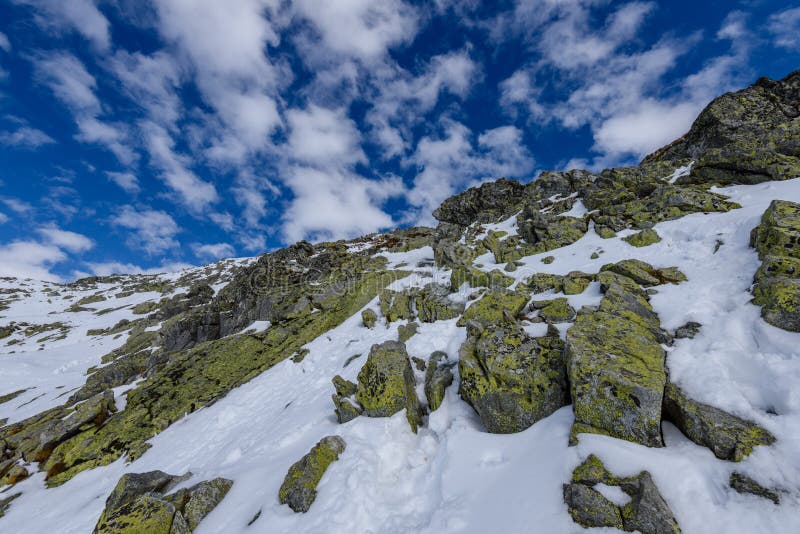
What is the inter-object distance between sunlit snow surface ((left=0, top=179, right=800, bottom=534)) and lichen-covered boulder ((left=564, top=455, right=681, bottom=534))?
8.2 inches

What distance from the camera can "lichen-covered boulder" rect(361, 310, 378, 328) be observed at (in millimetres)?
23197

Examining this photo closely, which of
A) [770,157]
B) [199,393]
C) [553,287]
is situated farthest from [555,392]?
[770,157]

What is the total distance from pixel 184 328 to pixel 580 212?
1835 inches

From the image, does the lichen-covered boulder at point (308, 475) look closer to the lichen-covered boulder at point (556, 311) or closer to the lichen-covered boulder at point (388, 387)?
the lichen-covered boulder at point (388, 387)

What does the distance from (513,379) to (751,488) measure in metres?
4.73

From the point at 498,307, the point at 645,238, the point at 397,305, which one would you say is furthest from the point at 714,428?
the point at 397,305

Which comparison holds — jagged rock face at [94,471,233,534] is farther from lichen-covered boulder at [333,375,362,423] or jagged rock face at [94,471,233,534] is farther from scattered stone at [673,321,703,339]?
scattered stone at [673,321,703,339]

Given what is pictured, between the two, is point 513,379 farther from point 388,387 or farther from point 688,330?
point 688,330

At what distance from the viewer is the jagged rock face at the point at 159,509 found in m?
8.11

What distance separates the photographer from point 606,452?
19.5 ft

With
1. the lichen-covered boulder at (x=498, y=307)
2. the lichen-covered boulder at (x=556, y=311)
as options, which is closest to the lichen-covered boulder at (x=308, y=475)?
the lichen-covered boulder at (x=498, y=307)

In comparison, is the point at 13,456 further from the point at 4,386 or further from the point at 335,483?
the point at 4,386

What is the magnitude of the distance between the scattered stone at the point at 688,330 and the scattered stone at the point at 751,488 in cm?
484

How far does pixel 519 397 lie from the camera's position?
28.2 feet
